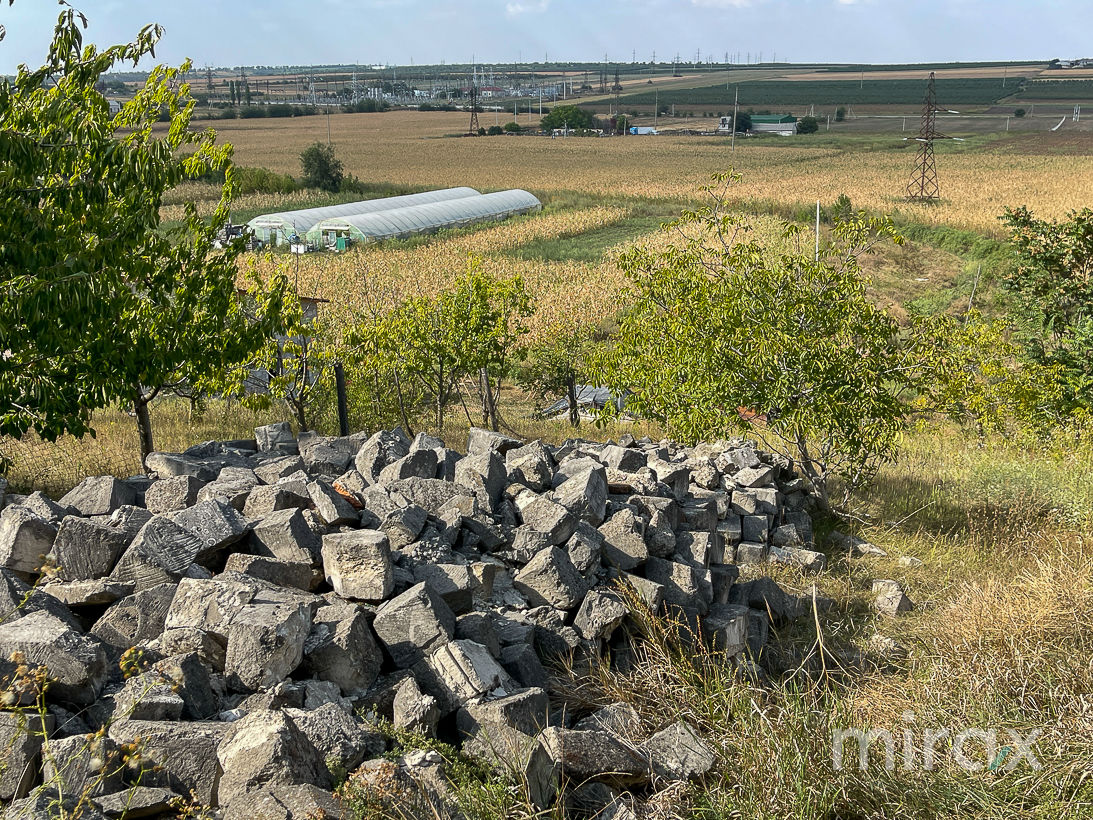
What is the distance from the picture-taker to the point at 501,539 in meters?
7.21

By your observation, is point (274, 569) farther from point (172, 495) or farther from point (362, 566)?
point (172, 495)

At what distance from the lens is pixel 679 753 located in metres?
4.89

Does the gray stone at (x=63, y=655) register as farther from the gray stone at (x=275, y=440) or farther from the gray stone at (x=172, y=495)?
the gray stone at (x=275, y=440)

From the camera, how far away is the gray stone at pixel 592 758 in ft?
15.6

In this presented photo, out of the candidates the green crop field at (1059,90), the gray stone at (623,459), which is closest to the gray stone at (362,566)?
the gray stone at (623,459)

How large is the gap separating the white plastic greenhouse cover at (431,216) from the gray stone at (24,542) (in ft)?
125

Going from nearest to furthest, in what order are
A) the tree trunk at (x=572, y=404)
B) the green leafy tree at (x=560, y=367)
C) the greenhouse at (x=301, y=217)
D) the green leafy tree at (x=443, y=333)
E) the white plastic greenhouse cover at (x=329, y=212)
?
the green leafy tree at (x=443, y=333) → the tree trunk at (x=572, y=404) → the green leafy tree at (x=560, y=367) → the greenhouse at (x=301, y=217) → the white plastic greenhouse cover at (x=329, y=212)

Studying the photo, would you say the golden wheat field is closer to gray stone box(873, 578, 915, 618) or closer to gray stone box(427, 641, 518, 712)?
gray stone box(873, 578, 915, 618)

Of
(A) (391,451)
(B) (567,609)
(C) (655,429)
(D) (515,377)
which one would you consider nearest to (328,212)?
(D) (515,377)

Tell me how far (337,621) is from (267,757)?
1320 millimetres

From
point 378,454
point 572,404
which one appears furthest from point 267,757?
point 572,404

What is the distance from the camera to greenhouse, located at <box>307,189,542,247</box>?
142 ft

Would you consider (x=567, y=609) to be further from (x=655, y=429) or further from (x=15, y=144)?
(x=655, y=429)

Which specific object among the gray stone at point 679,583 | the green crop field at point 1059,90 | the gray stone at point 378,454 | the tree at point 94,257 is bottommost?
the gray stone at point 679,583
